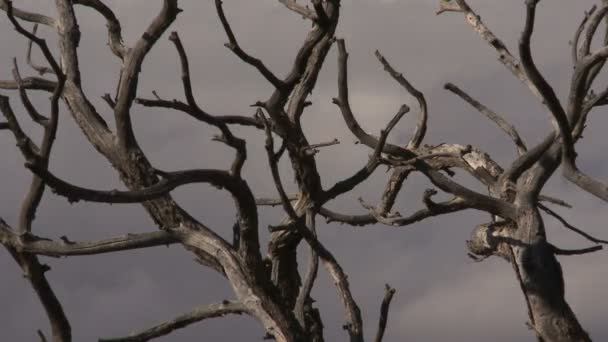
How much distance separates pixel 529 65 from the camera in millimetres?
7469

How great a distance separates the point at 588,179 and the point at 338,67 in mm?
2821

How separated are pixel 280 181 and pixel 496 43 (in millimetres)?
2751

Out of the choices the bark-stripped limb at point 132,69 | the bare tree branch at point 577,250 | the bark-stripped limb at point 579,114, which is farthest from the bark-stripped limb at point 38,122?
the bare tree branch at point 577,250

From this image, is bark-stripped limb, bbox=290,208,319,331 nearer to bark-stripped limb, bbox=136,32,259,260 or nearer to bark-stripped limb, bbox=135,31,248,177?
bark-stripped limb, bbox=136,32,259,260

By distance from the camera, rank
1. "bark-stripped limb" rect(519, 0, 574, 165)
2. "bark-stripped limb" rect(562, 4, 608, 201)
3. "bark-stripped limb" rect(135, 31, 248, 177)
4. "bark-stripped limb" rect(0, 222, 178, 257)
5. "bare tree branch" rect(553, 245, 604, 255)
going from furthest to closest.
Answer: "bare tree branch" rect(553, 245, 604, 255), "bark-stripped limb" rect(0, 222, 178, 257), "bark-stripped limb" rect(135, 31, 248, 177), "bark-stripped limb" rect(562, 4, 608, 201), "bark-stripped limb" rect(519, 0, 574, 165)

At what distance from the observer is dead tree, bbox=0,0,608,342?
27.8ft

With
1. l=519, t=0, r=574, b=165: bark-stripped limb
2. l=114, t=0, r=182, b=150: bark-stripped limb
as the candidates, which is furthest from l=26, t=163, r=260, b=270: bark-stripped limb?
l=519, t=0, r=574, b=165: bark-stripped limb

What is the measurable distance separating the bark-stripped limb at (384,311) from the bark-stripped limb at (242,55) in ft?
6.19

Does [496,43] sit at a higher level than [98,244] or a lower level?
higher

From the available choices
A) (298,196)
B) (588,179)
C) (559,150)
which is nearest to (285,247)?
(298,196)

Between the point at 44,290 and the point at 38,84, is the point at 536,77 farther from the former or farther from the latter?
the point at 38,84

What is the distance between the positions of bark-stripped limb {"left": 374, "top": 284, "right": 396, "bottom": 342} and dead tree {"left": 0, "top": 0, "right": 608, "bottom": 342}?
11 mm

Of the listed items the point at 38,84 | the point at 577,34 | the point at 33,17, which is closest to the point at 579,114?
the point at 577,34

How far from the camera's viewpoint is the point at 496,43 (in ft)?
33.8
